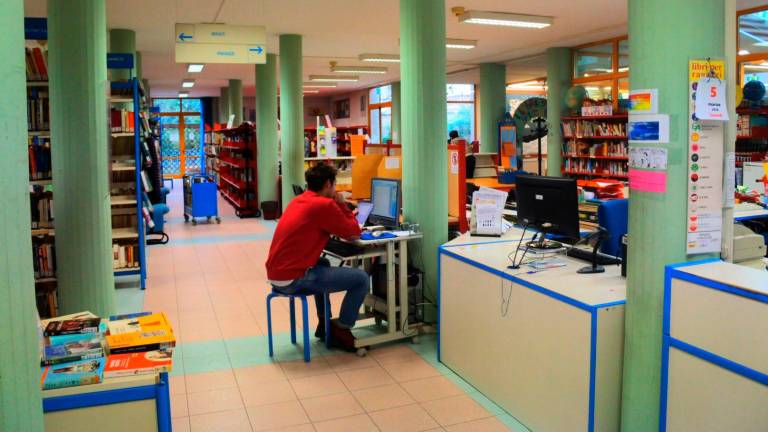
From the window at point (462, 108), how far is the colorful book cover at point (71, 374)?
19.5 metres

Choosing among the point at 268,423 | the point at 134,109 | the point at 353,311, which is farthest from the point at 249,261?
the point at 268,423

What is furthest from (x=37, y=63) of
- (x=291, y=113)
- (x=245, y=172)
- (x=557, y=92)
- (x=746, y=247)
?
(x=557, y=92)

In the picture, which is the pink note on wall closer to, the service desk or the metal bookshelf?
the service desk

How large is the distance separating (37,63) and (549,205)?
352 cm

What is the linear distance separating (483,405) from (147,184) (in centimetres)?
568

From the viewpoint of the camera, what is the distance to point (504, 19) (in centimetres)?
981

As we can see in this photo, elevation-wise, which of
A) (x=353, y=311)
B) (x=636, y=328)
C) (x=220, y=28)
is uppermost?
(x=220, y=28)

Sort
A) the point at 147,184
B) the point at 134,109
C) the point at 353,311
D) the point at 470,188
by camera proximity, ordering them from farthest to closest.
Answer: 1. the point at 147,184
2. the point at 470,188
3. the point at 134,109
4. the point at 353,311

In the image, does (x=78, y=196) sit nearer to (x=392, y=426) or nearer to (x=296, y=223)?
(x=296, y=223)

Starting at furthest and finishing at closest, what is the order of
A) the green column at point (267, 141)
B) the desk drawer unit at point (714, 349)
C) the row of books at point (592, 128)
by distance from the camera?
1. the green column at point (267, 141)
2. the row of books at point (592, 128)
3. the desk drawer unit at point (714, 349)

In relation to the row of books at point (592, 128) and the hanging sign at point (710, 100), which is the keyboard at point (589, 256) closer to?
the hanging sign at point (710, 100)

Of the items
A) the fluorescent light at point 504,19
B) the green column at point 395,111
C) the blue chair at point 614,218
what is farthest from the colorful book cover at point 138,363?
the green column at point 395,111

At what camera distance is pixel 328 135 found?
12.5 meters

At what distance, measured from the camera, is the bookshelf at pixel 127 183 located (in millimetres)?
7211
